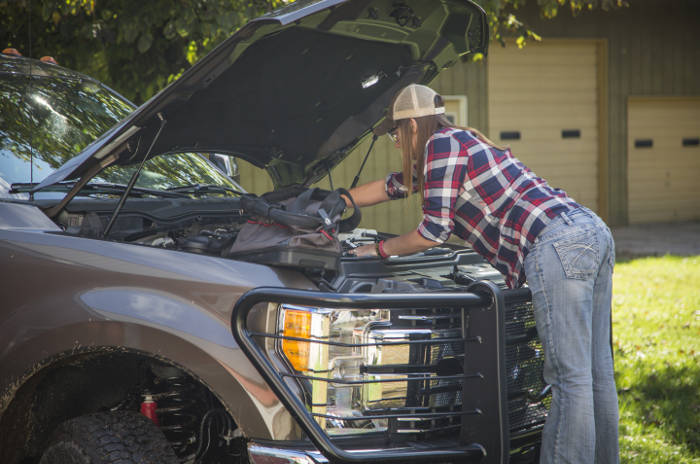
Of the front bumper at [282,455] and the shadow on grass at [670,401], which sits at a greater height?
the front bumper at [282,455]

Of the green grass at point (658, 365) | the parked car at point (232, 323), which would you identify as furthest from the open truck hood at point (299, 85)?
the green grass at point (658, 365)

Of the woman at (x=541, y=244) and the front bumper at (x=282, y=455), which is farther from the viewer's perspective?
the woman at (x=541, y=244)

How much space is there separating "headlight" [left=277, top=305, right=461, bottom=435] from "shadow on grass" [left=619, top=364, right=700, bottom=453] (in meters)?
2.53

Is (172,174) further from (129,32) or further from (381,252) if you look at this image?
(129,32)

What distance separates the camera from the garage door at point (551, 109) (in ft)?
46.2

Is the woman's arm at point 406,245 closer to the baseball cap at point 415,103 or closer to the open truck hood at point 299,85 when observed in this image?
the baseball cap at point 415,103

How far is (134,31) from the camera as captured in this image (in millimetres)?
6012

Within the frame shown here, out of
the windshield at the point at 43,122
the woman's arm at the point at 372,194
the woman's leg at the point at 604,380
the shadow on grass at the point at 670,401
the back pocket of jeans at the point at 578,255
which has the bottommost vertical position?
the shadow on grass at the point at 670,401

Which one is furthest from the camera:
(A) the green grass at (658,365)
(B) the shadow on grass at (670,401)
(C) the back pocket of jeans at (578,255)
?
(B) the shadow on grass at (670,401)

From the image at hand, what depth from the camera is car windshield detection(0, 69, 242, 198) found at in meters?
3.31

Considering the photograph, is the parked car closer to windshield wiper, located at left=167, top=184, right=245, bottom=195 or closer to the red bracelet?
the red bracelet

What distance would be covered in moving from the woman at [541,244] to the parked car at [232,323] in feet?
0.44

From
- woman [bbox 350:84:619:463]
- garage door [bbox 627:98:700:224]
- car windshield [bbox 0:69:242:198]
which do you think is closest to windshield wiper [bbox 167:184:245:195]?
car windshield [bbox 0:69:242:198]

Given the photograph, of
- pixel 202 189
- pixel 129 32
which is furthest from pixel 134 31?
pixel 202 189
